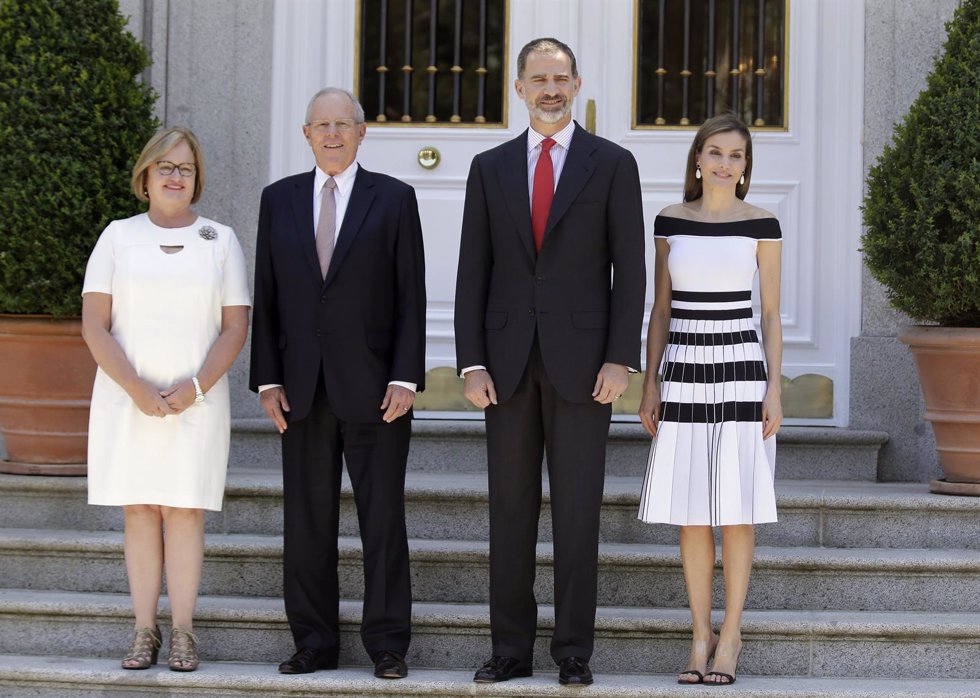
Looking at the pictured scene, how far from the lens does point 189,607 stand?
12.3ft

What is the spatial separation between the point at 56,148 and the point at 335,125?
3.90 feet

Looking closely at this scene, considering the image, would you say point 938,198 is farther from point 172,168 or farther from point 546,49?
point 172,168

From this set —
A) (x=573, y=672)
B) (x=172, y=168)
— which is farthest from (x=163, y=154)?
(x=573, y=672)

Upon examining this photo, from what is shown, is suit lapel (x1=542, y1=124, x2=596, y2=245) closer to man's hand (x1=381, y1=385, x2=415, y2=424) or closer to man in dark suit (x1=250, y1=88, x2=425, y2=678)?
man in dark suit (x1=250, y1=88, x2=425, y2=678)

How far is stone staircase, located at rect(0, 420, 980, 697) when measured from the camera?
12.2ft

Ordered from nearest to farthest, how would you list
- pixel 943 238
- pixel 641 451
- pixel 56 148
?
1. pixel 943 238
2. pixel 56 148
3. pixel 641 451

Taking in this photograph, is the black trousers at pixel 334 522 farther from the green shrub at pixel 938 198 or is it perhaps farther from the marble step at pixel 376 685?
the green shrub at pixel 938 198

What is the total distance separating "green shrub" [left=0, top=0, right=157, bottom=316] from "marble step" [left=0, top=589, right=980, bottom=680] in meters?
1.11

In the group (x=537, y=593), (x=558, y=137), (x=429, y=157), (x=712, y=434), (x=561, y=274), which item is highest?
(x=429, y=157)

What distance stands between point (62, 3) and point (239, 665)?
7.78 ft

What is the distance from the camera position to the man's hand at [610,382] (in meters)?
3.51

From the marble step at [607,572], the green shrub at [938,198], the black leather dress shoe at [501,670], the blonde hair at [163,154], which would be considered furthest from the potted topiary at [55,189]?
the green shrub at [938,198]

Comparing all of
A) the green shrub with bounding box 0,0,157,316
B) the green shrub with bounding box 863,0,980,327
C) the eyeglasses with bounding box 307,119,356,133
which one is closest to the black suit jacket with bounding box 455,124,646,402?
the eyeglasses with bounding box 307,119,356,133

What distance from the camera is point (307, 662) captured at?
146 inches
